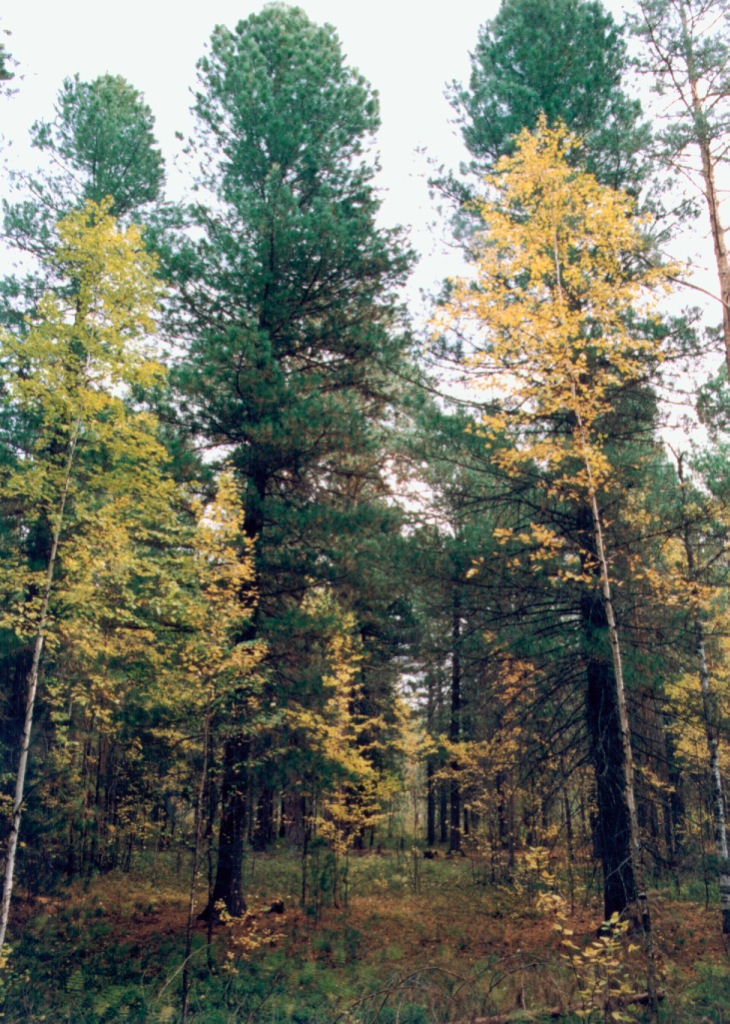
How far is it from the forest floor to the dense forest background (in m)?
0.09

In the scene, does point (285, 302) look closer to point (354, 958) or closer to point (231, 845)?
point (231, 845)

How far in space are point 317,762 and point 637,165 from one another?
410 inches

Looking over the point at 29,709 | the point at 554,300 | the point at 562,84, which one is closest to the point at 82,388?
the point at 29,709

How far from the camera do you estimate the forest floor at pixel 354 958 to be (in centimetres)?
599

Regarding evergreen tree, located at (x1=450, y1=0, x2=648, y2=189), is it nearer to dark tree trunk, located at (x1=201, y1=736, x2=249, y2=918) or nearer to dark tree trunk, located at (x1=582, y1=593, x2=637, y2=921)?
dark tree trunk, located at (x1=582, y1=593, x2=637, y2=921)

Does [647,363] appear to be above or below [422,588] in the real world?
above

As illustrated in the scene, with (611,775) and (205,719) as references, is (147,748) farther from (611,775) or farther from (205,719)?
(611,775)

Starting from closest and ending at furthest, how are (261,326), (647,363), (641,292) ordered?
(641,292)
(647,363)
(261,326)

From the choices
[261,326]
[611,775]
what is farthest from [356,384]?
[611,775]

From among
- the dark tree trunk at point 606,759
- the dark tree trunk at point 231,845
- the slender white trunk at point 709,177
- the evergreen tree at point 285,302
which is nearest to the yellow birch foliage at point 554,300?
the slender white trunk at point 709,177

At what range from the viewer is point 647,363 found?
858cm

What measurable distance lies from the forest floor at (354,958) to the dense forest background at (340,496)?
92 millimetres

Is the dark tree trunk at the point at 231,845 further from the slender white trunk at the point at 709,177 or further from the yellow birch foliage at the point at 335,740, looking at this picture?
the slender white trunk at the point at 709,177

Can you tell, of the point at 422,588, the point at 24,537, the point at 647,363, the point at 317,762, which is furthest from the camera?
the point at 24,537
